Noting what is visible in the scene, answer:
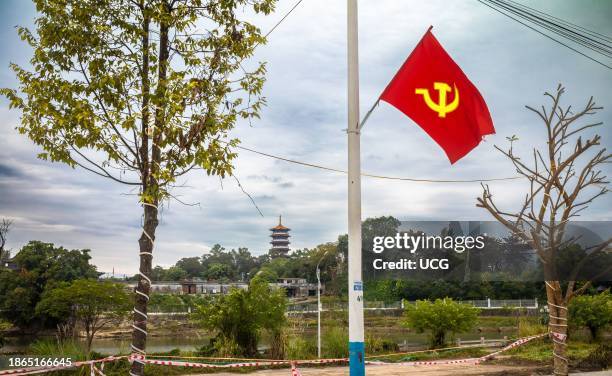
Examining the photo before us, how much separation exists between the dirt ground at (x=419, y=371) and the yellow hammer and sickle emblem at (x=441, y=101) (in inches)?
385

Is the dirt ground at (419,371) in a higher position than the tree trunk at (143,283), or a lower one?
lower

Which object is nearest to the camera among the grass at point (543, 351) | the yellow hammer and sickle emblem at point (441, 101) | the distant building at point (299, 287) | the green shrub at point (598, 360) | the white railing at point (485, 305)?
the yellow hammer and sickle emblem at point (441, 101)

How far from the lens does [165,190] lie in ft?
24.8

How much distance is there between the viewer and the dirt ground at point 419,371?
15516 mm

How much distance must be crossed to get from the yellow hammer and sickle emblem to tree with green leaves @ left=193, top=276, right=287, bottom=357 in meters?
11.3

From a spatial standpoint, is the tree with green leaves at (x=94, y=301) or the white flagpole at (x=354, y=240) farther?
the tree with green leaves at (x=94, y=301)

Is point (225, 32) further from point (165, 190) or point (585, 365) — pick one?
point (585, 365)

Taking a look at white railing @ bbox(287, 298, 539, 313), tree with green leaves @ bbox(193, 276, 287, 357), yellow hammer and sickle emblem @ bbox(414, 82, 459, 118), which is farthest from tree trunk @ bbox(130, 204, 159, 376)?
white railing @ bbox(287, 298, 539, 313)

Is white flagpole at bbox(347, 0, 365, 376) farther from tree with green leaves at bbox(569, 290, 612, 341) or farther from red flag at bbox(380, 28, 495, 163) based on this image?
tree with green leaves at bbox(569, 290, 612, 341)

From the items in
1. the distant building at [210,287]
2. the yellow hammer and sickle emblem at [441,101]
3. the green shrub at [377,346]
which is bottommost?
the green shrub at [377,346]

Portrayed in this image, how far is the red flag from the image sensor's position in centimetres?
703

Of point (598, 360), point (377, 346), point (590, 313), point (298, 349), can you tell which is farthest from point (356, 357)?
point (590, 313)

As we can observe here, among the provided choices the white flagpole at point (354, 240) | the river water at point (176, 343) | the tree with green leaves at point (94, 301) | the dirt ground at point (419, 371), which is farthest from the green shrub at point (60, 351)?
the tree with green leaves at point (94, 301)

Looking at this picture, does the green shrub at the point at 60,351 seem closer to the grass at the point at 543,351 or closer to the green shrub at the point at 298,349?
the green shrub at the point at 298,349
